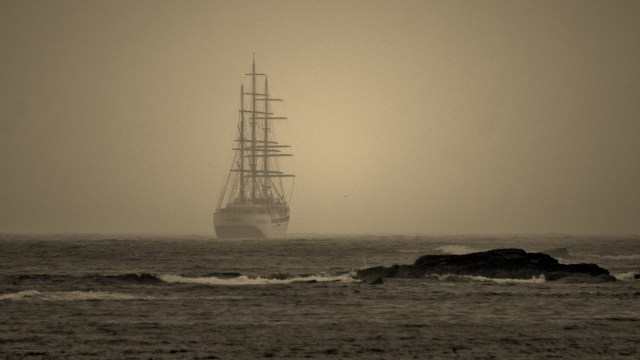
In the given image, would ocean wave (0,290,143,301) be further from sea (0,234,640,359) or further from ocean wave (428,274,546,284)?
→ ocean wave (428,274,546,284)

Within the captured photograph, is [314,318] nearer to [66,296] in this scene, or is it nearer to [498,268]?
[66,296]

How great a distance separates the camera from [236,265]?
8900cm

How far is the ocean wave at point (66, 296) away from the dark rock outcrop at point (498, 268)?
55.2ft

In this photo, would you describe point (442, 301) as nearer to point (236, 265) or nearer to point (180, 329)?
point (180, 329)

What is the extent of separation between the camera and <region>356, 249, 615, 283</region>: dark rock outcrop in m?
62.0

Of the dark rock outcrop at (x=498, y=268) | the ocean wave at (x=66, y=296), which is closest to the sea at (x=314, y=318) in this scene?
the ocean wave at (x=66, y=296)

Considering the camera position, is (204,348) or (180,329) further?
(180,329)

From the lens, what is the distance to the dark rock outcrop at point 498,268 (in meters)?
62.0

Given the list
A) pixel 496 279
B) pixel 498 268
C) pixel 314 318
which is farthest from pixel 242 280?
pixel 314 318

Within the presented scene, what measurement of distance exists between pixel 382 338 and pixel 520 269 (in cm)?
3060

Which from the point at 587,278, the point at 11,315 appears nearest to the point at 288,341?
the point at 11,315

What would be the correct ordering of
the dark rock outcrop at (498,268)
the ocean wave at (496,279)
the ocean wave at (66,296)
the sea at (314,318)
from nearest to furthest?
the sea at (314,318), the ocean wave at (66,296), the ocean wave at (496,279), the dark rock outcrop at (498,268)

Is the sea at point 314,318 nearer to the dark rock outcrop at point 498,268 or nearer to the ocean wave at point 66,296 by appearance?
the ocean wave at point 66,296

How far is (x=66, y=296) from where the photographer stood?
164 ft
